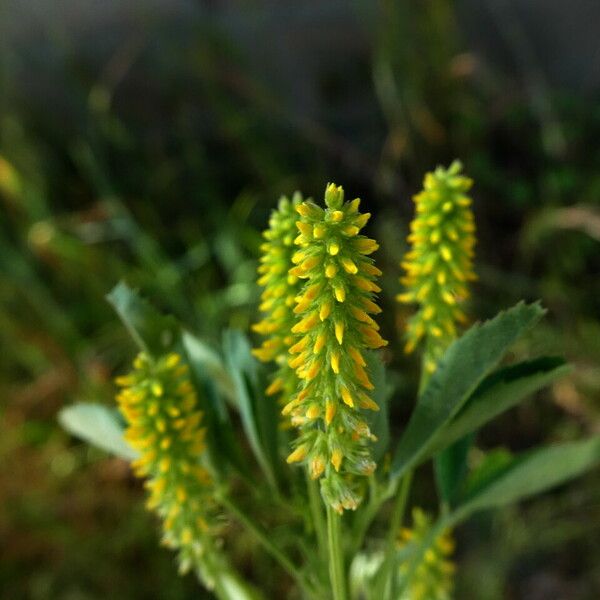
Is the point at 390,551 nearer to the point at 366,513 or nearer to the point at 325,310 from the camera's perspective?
the point at 366,513

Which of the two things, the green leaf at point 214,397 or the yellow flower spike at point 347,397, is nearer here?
the yellow flower spike at point 347,397

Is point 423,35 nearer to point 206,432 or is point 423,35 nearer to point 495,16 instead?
point 495,16

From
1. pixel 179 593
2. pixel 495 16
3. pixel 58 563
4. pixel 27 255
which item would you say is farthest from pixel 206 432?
pixel 495 16

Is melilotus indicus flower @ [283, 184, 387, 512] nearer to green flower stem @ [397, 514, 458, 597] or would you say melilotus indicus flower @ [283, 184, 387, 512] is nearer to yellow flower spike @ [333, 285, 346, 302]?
yellow flower spike @ [333, 285, 346, 302]

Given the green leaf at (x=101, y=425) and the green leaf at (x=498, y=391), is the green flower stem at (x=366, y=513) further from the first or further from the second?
the green leaf at (x=101, y=425)

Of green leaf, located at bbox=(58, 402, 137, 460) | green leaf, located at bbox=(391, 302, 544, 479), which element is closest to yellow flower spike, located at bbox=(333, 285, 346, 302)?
green leaf, located at bbox=(391, 302, 544, 479)

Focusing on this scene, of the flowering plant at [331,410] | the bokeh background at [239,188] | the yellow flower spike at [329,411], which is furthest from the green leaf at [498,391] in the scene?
the bokeh background at [239,188]
